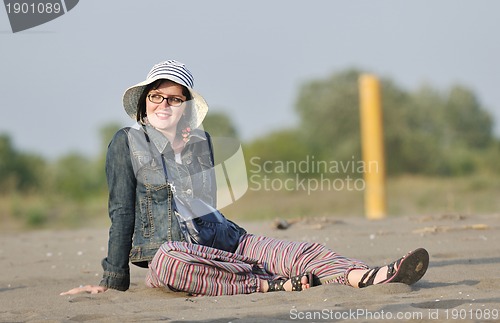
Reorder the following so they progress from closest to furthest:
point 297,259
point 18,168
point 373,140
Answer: point 297,259 < point 373,140 < point 18,168

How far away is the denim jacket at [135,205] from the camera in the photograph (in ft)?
15.5

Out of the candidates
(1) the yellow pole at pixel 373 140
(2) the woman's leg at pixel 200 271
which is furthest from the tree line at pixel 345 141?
(2) the woman's leg at pixel 200 271

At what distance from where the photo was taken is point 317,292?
14.1 ft

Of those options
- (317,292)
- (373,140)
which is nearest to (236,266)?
(317,292)

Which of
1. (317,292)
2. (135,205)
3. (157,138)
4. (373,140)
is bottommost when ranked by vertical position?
(317,292)

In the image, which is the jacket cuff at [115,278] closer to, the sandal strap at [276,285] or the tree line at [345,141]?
the sandal strap at [276,285]

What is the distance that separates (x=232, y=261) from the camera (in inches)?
183

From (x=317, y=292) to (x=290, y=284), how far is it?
0.30 m

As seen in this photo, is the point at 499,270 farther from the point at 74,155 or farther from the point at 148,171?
the point at 74,155

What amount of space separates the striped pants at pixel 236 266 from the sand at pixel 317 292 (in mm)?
105

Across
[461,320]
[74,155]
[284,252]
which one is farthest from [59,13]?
[74,155]

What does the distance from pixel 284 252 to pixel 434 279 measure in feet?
2.72

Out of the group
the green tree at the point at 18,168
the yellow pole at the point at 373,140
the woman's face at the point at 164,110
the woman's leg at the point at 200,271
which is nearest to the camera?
the woman's leg at the point at 200,271

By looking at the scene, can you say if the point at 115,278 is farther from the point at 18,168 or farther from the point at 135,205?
the point at 18,168
